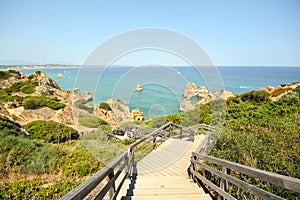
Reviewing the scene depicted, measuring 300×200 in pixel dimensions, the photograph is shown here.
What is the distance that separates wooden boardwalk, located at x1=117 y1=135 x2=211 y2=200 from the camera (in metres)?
3.27

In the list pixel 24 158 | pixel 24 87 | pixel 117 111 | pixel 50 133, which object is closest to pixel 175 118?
pixel 117 111

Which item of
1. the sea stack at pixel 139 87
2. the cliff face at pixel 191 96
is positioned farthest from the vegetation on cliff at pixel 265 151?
the cliff face at pixel 191 96

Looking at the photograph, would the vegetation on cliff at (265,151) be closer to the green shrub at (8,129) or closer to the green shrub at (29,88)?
the green shrub at (8,129)

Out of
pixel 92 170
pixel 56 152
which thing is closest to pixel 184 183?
pixel 92 170

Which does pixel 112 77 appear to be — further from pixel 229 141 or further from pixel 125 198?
pixel 125 198

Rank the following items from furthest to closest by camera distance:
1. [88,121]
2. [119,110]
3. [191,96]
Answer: [191,96], [119,110], [88,121]

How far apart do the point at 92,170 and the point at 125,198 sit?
351 cm

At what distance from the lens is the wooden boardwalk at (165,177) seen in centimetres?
327

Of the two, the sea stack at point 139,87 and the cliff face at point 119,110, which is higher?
the sea stack at point 139,87

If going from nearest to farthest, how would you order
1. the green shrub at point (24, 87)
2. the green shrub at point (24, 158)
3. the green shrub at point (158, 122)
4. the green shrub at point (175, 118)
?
the green shrub at point (24, 158) → the green shrub at point (175, 118) → the green shrub at point (158, 122) → the green shrub at point (24, 87)

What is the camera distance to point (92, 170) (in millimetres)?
6242

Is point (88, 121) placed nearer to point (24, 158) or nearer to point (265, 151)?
point (24, 158)

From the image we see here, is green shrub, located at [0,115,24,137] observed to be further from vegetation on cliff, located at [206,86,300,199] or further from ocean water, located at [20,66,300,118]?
vegetation on cliff, located at [206,86,300,199]

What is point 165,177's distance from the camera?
187 inches
